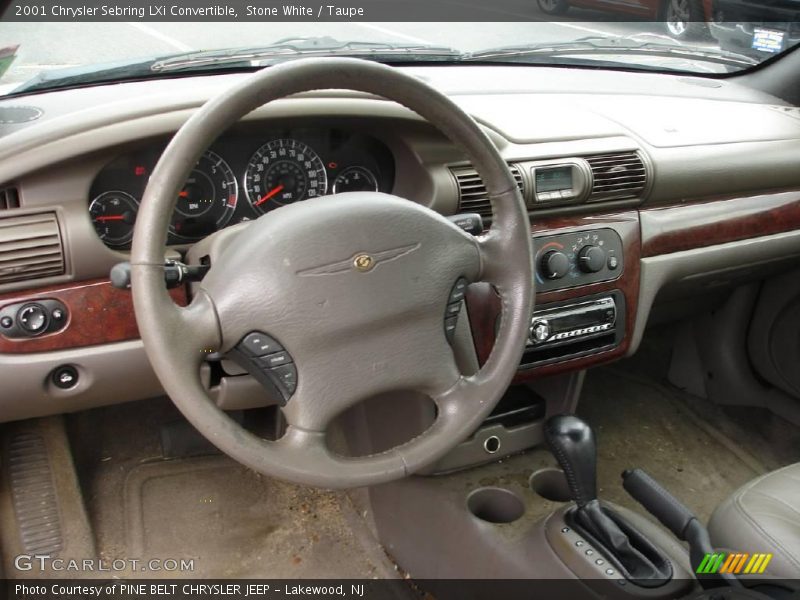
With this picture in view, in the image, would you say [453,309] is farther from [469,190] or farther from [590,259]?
[590,259]

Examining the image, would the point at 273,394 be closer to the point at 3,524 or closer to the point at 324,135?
the point at 324,135

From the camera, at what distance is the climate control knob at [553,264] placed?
1.91 m

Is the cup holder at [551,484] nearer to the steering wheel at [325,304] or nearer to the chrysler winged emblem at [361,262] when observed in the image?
the steering wheel at [325,304]

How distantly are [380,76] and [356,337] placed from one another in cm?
40

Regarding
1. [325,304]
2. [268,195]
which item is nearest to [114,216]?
[268,195]

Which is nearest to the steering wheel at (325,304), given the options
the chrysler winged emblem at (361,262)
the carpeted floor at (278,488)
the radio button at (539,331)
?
the chrysler winged emblem at (361,262)

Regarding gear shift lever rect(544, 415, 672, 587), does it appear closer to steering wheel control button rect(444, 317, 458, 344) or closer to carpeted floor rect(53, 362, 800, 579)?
carpeted floor rect(53, 362, 800, 579)

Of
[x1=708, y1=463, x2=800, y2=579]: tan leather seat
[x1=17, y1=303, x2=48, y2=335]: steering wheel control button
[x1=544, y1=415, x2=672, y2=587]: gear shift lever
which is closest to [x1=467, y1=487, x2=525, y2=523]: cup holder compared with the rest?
[x1=544, y1=415, x2=672, y2=587]: gear shift lever

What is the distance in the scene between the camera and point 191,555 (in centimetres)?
229

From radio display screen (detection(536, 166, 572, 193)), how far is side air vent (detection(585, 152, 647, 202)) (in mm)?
71

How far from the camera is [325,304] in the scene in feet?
4.11

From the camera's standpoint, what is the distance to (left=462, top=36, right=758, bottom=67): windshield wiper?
8.05 feet

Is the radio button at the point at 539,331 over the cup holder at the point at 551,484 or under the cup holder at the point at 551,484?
over

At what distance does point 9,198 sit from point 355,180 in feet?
2.29
